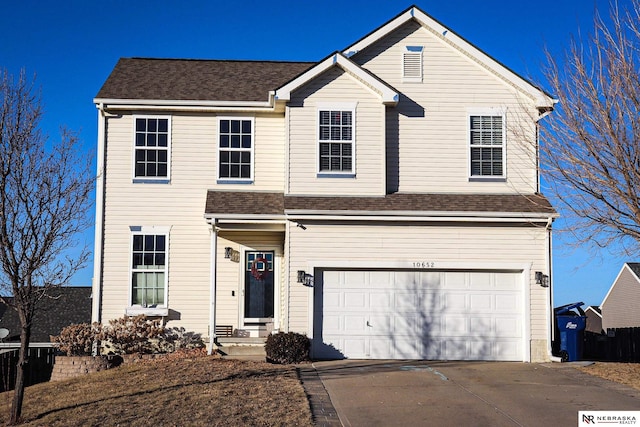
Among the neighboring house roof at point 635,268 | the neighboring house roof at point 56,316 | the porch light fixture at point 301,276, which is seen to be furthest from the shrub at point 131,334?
the neighboring house roof at point 635,268

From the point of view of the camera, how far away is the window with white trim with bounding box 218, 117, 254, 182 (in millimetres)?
19641

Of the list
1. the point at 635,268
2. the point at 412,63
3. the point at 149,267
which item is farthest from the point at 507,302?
the point at 635,268

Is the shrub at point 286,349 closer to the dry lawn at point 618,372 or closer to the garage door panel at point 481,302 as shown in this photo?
the garage door panel at point 481,302

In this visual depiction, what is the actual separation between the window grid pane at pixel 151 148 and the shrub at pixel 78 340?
13.7ft

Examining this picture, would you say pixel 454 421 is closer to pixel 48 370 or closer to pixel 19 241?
pixel 19 241

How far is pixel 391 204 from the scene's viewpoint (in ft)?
59.1

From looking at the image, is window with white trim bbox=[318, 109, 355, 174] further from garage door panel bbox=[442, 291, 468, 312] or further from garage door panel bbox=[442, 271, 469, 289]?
garage door panel bbox=[442, 291, 468, 312]

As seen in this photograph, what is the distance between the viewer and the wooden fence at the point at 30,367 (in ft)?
64.7

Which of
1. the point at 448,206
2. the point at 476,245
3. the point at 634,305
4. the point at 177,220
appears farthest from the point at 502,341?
the point at 634,305

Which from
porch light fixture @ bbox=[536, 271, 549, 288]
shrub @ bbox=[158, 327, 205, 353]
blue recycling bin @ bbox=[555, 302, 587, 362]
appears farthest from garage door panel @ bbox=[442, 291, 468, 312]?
shrub @ bbox=[158, 327, 205, 353]

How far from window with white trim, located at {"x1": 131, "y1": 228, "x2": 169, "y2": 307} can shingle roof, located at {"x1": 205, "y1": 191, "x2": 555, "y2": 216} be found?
1914mm

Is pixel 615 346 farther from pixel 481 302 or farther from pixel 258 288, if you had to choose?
pixel 258 288

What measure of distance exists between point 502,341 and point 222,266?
7332 millimetres

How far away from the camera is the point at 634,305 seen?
3869 cm
